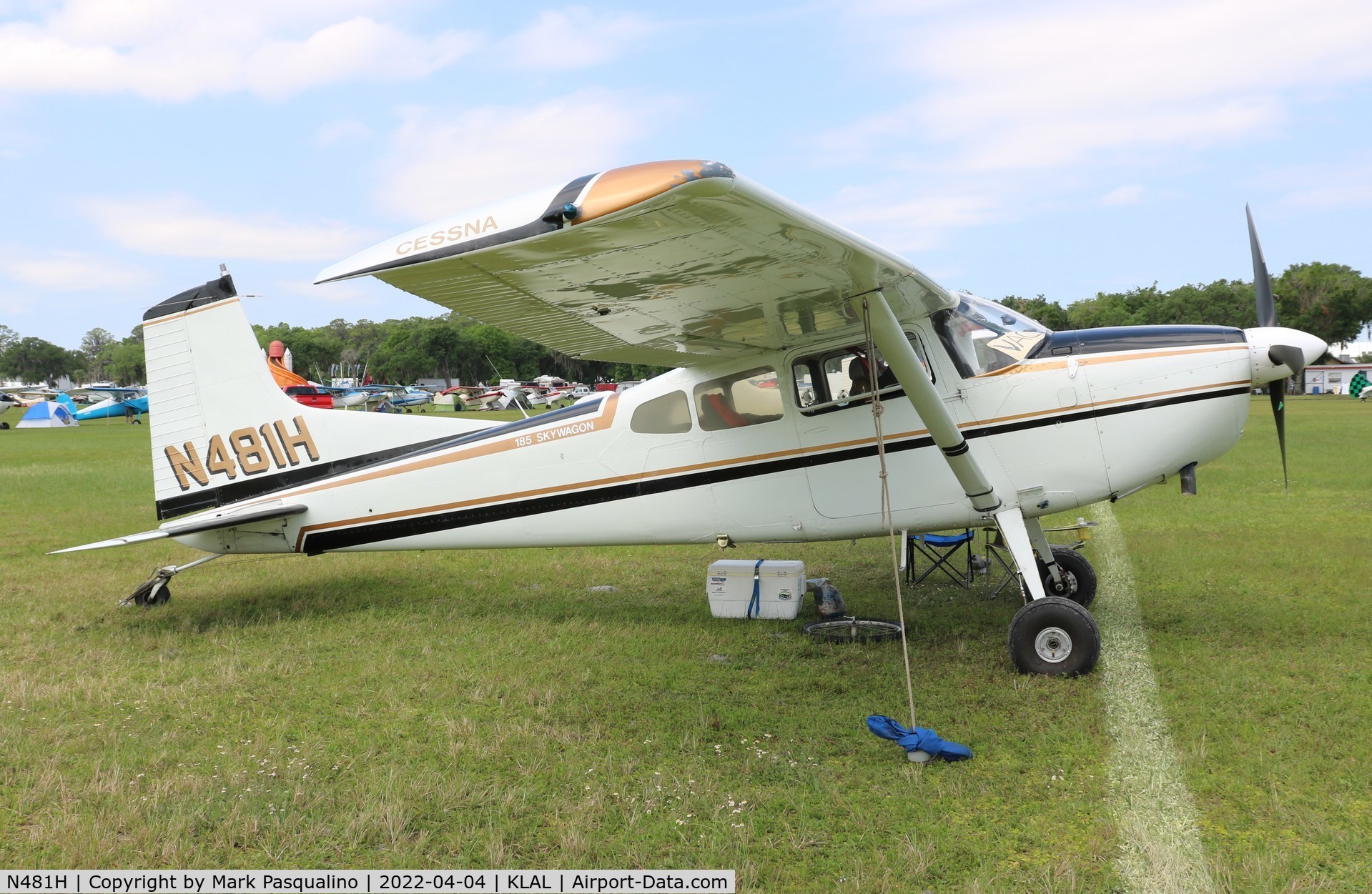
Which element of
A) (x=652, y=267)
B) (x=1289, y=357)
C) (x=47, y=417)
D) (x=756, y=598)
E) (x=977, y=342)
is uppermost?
(x=47, y=417)

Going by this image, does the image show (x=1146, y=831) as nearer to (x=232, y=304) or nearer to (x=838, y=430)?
(x=838, y=430)

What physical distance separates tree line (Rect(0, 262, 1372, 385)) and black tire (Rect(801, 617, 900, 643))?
2.25 m

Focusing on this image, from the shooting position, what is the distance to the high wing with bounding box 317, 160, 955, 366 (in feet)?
9.89

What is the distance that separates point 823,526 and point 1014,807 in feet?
8.85

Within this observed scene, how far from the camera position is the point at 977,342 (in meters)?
5.77

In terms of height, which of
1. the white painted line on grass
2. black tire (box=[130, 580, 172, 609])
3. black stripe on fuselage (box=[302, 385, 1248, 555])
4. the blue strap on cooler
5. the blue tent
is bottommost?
the white painted line on grass

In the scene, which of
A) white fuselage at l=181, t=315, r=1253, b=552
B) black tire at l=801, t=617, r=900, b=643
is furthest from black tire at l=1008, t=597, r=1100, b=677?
black tire at l=801, t=617, r=900, b=643

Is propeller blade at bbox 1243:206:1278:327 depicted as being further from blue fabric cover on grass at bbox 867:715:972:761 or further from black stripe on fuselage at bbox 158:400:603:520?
black stripe on fuselage at bbox 158:400:603:520

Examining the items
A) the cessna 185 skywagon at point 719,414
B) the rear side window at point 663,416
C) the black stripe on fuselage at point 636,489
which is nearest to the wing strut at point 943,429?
the cessna 185 skywagon at point 719,414

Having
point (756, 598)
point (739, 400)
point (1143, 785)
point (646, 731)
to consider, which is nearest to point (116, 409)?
point (756, 598)

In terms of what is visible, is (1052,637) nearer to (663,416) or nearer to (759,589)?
(759,589)

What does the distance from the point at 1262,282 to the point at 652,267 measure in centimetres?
489

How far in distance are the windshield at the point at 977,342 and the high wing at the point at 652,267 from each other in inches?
8.5

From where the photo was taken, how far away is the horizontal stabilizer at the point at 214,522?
6414 millimetres
